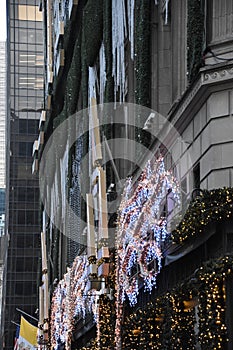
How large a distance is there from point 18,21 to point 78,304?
208ft

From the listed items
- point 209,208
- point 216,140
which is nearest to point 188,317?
point 209,208

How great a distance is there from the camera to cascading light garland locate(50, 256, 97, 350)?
42781 mm

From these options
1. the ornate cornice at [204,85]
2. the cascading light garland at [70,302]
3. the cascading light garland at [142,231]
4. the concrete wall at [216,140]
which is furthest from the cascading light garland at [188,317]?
the cascading light garland at [70,302]

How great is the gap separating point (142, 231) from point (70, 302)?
18800 mm

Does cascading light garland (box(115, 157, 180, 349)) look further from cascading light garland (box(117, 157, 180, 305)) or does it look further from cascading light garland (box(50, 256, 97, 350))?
cascading light garland (box(50, 256, 97, 350))

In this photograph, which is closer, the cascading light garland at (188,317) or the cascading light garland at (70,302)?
the cascading light garland at (188,317)

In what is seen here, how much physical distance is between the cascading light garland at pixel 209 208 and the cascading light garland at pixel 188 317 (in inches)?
39.9

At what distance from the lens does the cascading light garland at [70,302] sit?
140 feet

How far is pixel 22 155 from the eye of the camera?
102 metres

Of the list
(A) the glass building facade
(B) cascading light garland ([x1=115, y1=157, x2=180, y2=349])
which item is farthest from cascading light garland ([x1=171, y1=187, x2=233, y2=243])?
(A) the glass building facade

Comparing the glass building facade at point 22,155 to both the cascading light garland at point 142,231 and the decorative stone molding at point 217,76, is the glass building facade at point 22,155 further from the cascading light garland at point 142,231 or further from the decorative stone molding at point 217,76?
the decorative stone molding at point 217,76

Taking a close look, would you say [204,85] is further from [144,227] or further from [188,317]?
[144,227]

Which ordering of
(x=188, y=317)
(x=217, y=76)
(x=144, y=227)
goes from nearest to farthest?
1. (x=217, y=76)
2. (x=188, y=317)
3. (x=144, y=227)

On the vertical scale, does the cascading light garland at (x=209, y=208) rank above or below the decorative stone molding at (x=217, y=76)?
below
